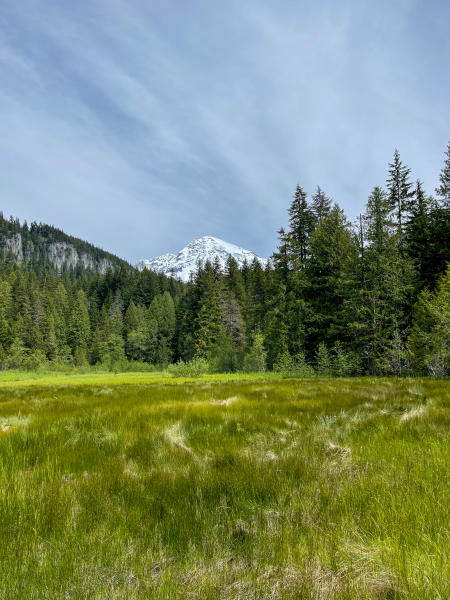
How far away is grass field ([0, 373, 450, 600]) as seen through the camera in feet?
4.40

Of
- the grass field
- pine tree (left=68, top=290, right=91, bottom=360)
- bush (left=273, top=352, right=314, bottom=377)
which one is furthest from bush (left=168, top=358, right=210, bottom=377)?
pine tree (left=68, top=290, right=91, bottom=360)

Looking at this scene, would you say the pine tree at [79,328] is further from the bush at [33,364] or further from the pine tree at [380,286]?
the pine tree at [380,286]

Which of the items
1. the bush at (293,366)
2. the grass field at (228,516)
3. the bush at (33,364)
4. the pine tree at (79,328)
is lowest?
the bush at (33,364)

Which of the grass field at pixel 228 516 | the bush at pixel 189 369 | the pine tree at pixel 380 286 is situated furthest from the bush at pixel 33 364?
the grass field at pixel 228 516

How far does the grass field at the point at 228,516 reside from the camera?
1.34m

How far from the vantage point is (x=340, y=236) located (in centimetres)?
3816

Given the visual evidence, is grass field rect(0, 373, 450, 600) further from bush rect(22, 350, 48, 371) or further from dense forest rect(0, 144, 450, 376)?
bush rect(22, 350, 48, 371)

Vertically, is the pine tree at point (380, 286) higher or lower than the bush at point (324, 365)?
higher

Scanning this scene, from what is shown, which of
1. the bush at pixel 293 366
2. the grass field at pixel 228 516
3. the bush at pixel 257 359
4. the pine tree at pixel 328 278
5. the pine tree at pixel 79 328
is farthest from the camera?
the pine tree at pixel 79 328

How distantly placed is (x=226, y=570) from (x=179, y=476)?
149 centimetres

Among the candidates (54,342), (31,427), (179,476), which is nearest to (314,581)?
(179,476)

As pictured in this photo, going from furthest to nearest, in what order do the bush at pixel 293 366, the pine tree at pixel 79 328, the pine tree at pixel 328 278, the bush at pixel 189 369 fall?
the pine tree at pixel 79 328 → the bush at pixel 189 369 → the pine tree at pixel 328 278 → the bush at pixel 293 366

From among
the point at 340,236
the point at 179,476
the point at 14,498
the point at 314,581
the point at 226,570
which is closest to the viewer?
the point at 314,581

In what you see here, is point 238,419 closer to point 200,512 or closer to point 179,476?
point 179,476
